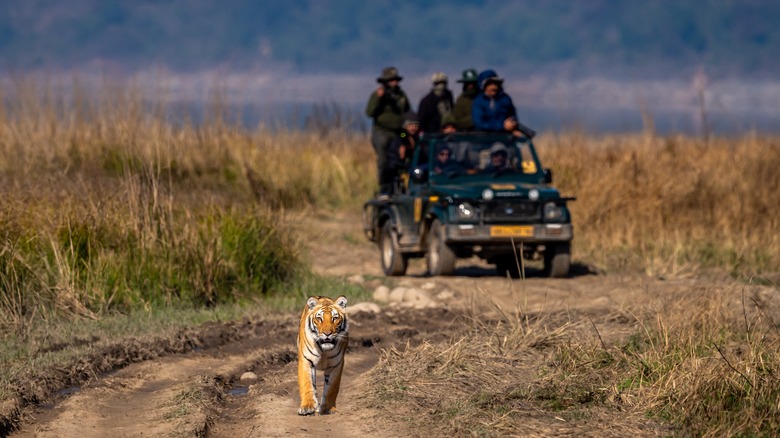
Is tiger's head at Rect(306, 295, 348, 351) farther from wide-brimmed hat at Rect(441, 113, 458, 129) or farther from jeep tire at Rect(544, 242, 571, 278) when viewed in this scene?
wide-brimmed hat at Rect(441, 113, 458, 129)

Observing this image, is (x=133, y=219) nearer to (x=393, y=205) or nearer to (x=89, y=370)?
(x=89, y=370)

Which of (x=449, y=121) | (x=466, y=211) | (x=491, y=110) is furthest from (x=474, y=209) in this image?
(x=449, y=121)

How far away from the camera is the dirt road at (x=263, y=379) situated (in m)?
6.71

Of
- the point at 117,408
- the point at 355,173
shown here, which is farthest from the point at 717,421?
the point at 355,173

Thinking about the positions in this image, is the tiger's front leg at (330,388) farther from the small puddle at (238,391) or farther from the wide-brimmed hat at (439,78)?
the wide-brimmed hat at (439,78)

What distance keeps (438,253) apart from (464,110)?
3.08 m

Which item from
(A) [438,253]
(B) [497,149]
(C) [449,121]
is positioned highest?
(C) [449,121]

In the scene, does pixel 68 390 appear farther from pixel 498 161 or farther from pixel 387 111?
pixel 387 111

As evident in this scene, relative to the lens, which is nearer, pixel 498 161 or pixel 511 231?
pixel 511 231

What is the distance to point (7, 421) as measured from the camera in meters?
6.81

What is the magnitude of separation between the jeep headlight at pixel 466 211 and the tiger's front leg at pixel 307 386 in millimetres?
6670

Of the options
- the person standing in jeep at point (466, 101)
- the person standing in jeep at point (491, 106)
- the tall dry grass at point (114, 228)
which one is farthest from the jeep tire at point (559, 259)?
the tall dry grass at point (114, 228)

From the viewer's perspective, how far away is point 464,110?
52.8 feet

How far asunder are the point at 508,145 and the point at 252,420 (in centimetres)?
805
